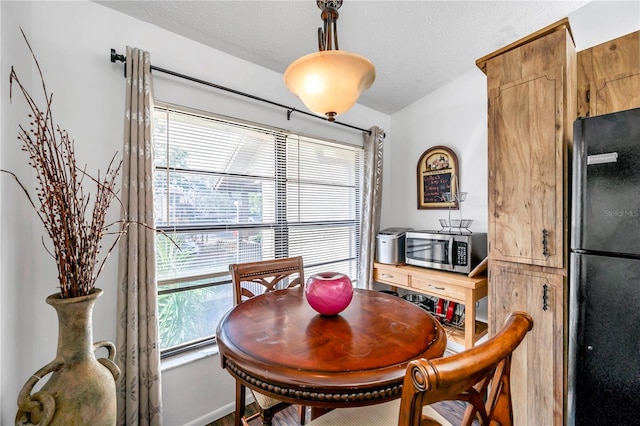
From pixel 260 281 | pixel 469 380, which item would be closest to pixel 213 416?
pixel 260 281

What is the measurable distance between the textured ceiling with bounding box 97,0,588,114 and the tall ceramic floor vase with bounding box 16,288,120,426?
1.60 m

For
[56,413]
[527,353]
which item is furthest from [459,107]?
[56,413]

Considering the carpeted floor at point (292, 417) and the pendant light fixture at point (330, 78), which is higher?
the pendant light fixture at point (330, 78)

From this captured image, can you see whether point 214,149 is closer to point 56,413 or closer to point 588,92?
point 56,413

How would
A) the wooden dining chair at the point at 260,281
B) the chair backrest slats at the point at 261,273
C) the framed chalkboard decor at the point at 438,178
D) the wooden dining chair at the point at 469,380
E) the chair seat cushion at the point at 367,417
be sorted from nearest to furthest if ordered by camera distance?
the wooden dining chair at the point at 469,380
the chair seat cushion at the point at 367,417
the wooden dining chair at the point at 260,281
the chair backrest slats at the point at 261,273
the framed chalkboard decor at the point at 438,178

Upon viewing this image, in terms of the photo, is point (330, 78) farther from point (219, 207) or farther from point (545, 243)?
point (545, 243)

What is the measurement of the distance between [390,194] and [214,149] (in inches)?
80.6

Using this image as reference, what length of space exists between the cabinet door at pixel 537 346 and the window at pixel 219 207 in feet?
4.89

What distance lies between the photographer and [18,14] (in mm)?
1230

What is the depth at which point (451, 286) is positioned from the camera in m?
2.15

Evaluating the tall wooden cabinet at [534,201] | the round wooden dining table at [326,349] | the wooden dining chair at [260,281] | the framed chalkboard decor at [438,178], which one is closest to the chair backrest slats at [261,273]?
the wooden dining chair at [260,281]

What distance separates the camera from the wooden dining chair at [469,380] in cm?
54

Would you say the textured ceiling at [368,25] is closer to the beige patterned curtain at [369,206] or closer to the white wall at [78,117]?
the white wall at [78,117]

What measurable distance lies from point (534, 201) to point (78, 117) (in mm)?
2549
